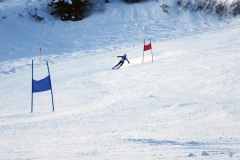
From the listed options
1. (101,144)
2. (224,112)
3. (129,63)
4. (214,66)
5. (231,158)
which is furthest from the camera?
(129,63)

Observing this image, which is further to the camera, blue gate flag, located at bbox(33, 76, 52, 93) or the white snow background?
blue gate flag, located at bbox(33, 76, 52, 93)

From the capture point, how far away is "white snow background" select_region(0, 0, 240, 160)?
6745 mm

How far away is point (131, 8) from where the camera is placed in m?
30.5

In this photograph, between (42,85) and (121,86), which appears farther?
(121,86)

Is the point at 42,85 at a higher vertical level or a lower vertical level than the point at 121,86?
higher

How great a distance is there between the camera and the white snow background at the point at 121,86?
22.1 feet

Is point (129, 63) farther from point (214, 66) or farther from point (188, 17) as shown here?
point (188, 17)

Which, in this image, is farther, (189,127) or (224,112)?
(224,112)

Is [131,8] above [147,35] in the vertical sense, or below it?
above

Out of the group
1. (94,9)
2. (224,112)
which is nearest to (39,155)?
(224,112)

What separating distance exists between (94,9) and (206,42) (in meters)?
11.6

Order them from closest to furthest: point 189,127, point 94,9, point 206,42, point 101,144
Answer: point 101,144, point 189,127, point 206,42, point 94,9

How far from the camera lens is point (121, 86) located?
1332 centimetres

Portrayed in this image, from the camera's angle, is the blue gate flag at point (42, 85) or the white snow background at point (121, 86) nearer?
the white snow background at point (121, 86)
